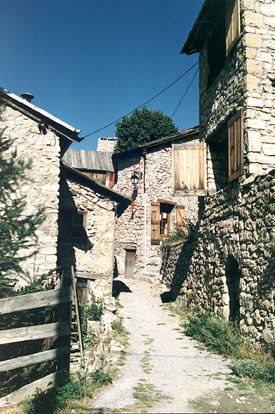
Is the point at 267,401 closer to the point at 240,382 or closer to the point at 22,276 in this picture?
the point at 240,382

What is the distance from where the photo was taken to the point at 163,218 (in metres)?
18.9

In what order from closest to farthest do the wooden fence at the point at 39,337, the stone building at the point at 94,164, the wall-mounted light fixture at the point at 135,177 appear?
the wooden fence at the point at 39,337, the wall-mounted light fixture at the point at 135,177, the stone building at the point at 94,164

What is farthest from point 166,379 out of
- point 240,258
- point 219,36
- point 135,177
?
point 135,177

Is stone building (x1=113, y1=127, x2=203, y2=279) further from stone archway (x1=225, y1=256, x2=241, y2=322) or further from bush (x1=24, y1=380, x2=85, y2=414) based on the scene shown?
bush (x1=24, y1=380, x2=85, y2=414)

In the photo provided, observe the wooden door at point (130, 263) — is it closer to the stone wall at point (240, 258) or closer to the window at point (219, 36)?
the stone wall at point (240, 258)

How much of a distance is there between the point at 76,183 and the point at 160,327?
19.1 ft

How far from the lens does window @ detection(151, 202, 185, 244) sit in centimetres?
1812

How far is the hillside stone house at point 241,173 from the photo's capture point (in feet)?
21.1

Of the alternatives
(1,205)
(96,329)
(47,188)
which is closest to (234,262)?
(96,329)

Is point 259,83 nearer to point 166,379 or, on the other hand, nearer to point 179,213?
point 166,379

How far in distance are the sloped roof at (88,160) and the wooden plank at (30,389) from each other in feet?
60.3

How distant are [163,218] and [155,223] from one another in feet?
2.94

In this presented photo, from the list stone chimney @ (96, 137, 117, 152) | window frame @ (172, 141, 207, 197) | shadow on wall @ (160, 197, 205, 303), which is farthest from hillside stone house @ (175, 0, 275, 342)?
stone chimney @ (96, 137, 117, 152)

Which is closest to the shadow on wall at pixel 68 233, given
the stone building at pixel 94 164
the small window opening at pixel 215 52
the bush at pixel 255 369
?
the small window opening at pixel 215 52
